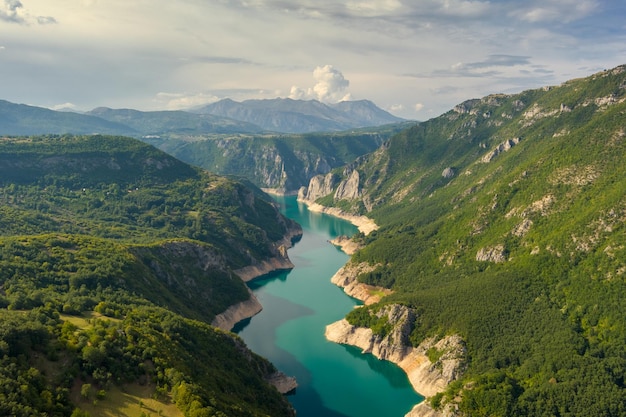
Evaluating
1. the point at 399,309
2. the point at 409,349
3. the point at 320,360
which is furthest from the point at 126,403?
the point at 399,309

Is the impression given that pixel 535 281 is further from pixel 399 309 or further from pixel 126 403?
pixel 126 403

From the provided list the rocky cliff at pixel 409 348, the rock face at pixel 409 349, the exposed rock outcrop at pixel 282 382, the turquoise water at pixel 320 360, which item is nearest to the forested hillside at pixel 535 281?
the rocky cliff at pixel 409 348

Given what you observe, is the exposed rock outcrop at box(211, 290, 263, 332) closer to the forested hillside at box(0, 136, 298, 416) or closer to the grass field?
the forested hillside at box(0, 136, 298, 416)

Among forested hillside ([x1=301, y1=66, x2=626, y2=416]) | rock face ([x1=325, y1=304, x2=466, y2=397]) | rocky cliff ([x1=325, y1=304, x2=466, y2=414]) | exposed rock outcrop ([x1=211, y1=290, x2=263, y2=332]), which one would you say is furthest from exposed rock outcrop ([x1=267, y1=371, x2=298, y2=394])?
exposed rock outcrop ([x1=211, y1=290, x2=263, y2=332])

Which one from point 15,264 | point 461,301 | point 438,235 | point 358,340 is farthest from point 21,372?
point 438,235

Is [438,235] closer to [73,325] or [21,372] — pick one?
[73,325]

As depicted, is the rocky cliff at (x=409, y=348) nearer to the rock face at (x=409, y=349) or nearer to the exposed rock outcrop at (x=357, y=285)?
the rock face at (x=409, y=349)
